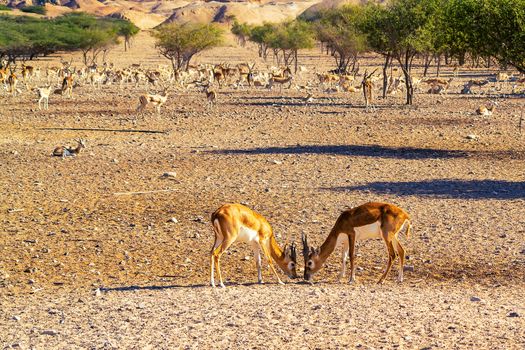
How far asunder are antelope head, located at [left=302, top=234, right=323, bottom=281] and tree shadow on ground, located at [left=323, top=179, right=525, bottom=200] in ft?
17.3

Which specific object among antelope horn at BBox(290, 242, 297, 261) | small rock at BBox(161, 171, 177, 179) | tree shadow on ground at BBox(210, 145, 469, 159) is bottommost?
tree shadow on ground at BBox(210, 145, 469, 159)

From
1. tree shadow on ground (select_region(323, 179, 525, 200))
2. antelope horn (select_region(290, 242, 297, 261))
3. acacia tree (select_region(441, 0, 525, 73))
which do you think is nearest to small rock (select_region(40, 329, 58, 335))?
antelope horn (select_region(290, 242, 297, 261))

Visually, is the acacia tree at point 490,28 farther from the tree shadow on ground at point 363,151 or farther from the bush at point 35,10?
the bush at point 35,10

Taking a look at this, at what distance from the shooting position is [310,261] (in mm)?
9406

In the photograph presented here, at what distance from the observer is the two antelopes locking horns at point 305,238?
9.20 meters

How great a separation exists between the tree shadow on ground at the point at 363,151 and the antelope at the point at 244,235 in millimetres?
9660

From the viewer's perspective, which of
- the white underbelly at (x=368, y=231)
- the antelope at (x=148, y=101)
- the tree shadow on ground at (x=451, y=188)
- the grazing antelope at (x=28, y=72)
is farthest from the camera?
the grazing antelope at (x=28, y=72)

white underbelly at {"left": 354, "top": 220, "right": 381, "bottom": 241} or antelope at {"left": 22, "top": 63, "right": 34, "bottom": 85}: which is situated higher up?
white underbelly at {"left": 354, "top": 220, "right": 381, "bottom": 241}

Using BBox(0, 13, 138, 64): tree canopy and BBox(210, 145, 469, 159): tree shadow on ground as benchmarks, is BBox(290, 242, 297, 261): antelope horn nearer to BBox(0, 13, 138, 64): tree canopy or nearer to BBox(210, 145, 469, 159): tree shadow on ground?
BBox(210, 145, 469, 159): tree shadow on ground

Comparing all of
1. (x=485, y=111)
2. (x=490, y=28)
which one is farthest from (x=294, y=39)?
(x=490, y=28)

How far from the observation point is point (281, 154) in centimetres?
1912

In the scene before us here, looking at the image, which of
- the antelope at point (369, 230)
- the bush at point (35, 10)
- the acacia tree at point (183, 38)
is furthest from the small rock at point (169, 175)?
the bush at point (35, 10)

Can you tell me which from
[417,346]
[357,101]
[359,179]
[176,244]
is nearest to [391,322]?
[417,346]

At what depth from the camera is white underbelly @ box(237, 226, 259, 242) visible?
30.5 ft
